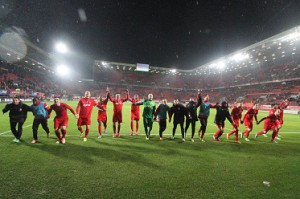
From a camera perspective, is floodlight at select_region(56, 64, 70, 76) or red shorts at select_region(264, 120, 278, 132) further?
floodlight at select_region(56, 64, 70, 76)

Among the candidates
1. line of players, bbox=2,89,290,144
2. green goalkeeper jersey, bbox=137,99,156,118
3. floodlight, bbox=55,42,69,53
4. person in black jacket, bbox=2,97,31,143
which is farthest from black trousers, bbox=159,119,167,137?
floodlight, bbox=55,42,69,53

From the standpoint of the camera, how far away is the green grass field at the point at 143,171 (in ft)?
11.9

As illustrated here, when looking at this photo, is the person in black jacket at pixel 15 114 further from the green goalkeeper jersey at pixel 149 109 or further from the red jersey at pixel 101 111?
the green goalkeeper jersey at pixel 149 109

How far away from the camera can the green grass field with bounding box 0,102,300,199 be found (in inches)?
143

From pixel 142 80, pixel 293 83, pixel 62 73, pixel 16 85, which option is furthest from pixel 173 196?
pixel 142 80

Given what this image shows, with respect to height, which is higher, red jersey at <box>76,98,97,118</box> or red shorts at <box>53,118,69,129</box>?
red jersey at <box>76,98,97,118</box>

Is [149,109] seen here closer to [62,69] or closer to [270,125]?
[270,125]

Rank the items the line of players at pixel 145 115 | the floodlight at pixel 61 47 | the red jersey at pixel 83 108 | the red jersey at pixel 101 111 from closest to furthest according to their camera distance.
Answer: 1. the line of players at pixel 145 115
2. the red jersey at pixel 83 108
3. the red jersey at pixel 101 111
4. the floodlight at pixel 61 47

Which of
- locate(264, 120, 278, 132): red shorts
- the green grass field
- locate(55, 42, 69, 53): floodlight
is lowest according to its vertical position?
the green grass field

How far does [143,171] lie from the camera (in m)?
4.65

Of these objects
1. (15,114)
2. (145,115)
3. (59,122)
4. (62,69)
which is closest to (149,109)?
(145,115)

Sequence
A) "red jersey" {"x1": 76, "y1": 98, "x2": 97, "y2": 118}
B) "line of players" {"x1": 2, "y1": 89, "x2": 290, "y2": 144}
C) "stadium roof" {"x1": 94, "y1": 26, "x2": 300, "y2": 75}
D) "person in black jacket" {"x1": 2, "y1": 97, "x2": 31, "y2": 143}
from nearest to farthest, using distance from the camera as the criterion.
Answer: "person in black jacket" {"x1": 2, "y1": 97, "x2": 31, "y2": 143} → "line of players" {"x1": 2, "y1": 89, "x2": 290, "y2": 144} → "red jersey" {"x1": 76, "y1": 98, "x2": 97, "y2": 118} → "stadium roof" {"x1": 94, "y1": 26, "x2": 300, "y2": 75}

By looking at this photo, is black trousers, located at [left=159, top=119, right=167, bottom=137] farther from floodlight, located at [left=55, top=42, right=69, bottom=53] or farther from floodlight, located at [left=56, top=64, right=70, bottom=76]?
floodlight, located at [left=56, top=64, right=70, bottom=76]

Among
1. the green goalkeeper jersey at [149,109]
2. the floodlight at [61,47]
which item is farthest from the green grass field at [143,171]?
the floodlight at [61,47]
